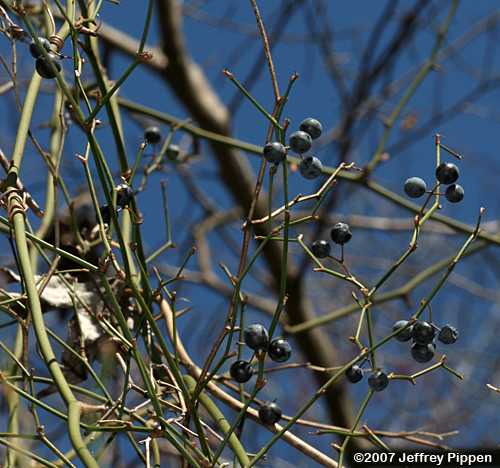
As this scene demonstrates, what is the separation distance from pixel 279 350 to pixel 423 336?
0.70 ft

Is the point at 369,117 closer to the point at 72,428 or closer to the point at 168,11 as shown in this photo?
the point at 168,11

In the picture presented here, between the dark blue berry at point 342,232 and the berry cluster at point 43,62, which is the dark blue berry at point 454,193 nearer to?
the dark blue berry at point 342,232

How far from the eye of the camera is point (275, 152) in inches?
47.4

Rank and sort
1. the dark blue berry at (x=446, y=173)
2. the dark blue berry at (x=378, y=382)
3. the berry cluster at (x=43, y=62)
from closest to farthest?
the berry cluster at (x=43, y=62) < the dark blue berry at (x=378, y=382) < the dark blue berry at (x=446, y=173)

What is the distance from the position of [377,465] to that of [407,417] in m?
3.40

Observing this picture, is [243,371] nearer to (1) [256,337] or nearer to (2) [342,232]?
(1) [256,337]

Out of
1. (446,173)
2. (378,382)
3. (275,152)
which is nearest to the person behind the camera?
(275,152)

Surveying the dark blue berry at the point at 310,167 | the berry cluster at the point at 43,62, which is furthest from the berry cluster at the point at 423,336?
the berry cluster at the point at 43,62

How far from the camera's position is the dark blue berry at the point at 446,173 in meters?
1.42

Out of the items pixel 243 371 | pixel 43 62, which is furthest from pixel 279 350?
pixel 43 62

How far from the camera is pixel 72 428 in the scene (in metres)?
1.01

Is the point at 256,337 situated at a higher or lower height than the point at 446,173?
lower

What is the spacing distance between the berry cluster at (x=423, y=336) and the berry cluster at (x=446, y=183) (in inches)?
8.2

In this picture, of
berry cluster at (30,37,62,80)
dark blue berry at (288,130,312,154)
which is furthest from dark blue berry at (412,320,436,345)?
berry cluster at (30,37,62,80)
